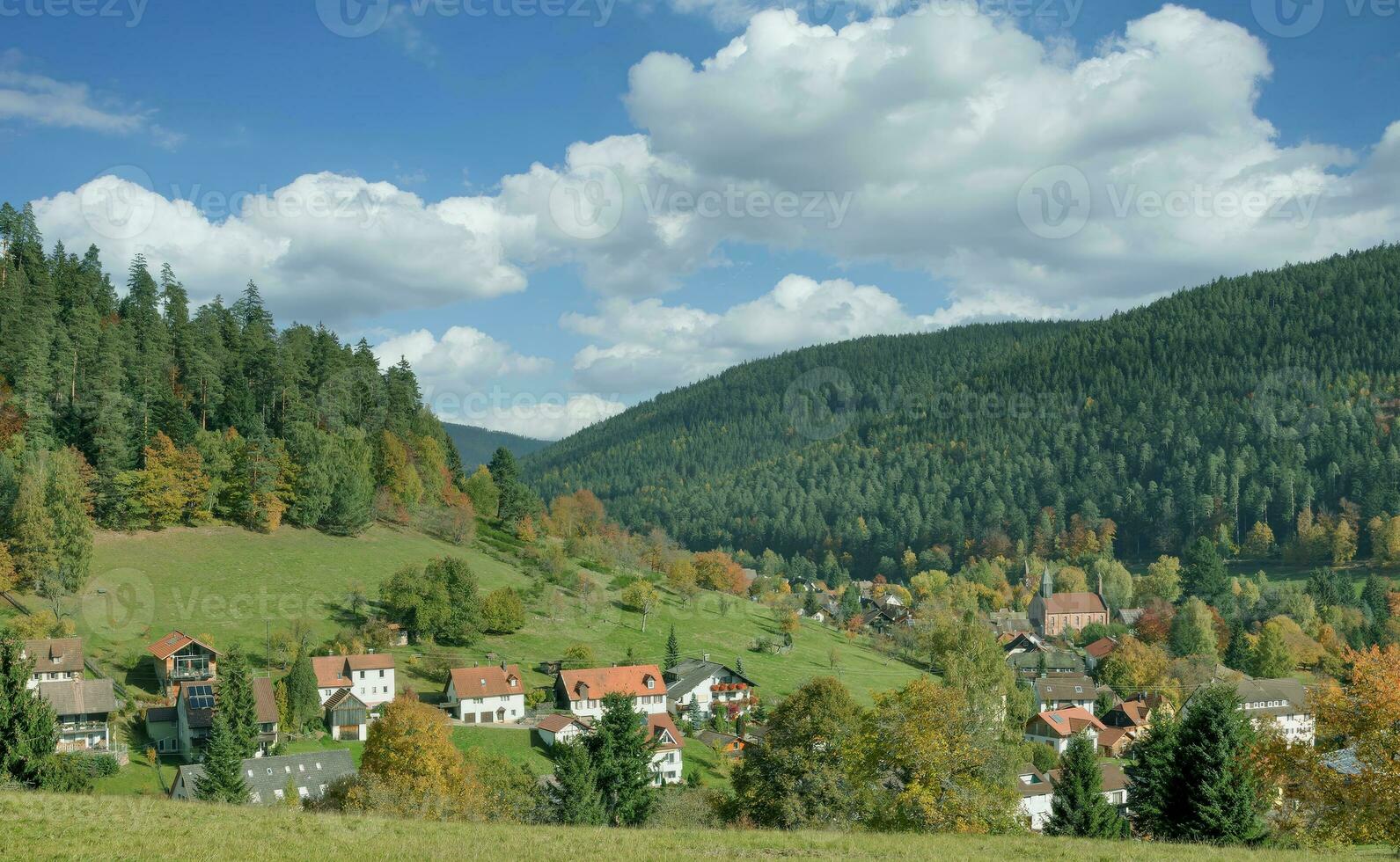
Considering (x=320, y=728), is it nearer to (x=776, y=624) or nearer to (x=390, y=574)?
(x=390, y=574)

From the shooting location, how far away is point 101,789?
40.1 m

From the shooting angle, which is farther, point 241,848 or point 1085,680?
point 1085,680

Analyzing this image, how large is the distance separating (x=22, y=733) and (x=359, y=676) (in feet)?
93.6

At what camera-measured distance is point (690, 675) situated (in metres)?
69.8

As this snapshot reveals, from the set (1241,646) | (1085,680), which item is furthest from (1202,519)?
(1085,680)

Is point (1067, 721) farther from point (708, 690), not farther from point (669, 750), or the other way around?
point (669, 750)

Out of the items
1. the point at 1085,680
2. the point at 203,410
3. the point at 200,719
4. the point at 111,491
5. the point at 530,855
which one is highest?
the point at 203,410

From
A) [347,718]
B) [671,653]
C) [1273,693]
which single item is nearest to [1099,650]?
[1273,693]

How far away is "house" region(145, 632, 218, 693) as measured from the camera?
2110 inches

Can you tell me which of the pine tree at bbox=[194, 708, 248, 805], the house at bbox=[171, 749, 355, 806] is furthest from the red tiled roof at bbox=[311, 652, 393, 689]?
the pine tree at bbox=[194, 708, 248, 805]

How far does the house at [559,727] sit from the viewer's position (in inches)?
2154

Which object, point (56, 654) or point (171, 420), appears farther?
point (171, 420)

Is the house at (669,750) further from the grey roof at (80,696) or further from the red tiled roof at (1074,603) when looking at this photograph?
the red tiled roof at (1074,603)

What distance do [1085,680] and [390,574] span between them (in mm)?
62842
